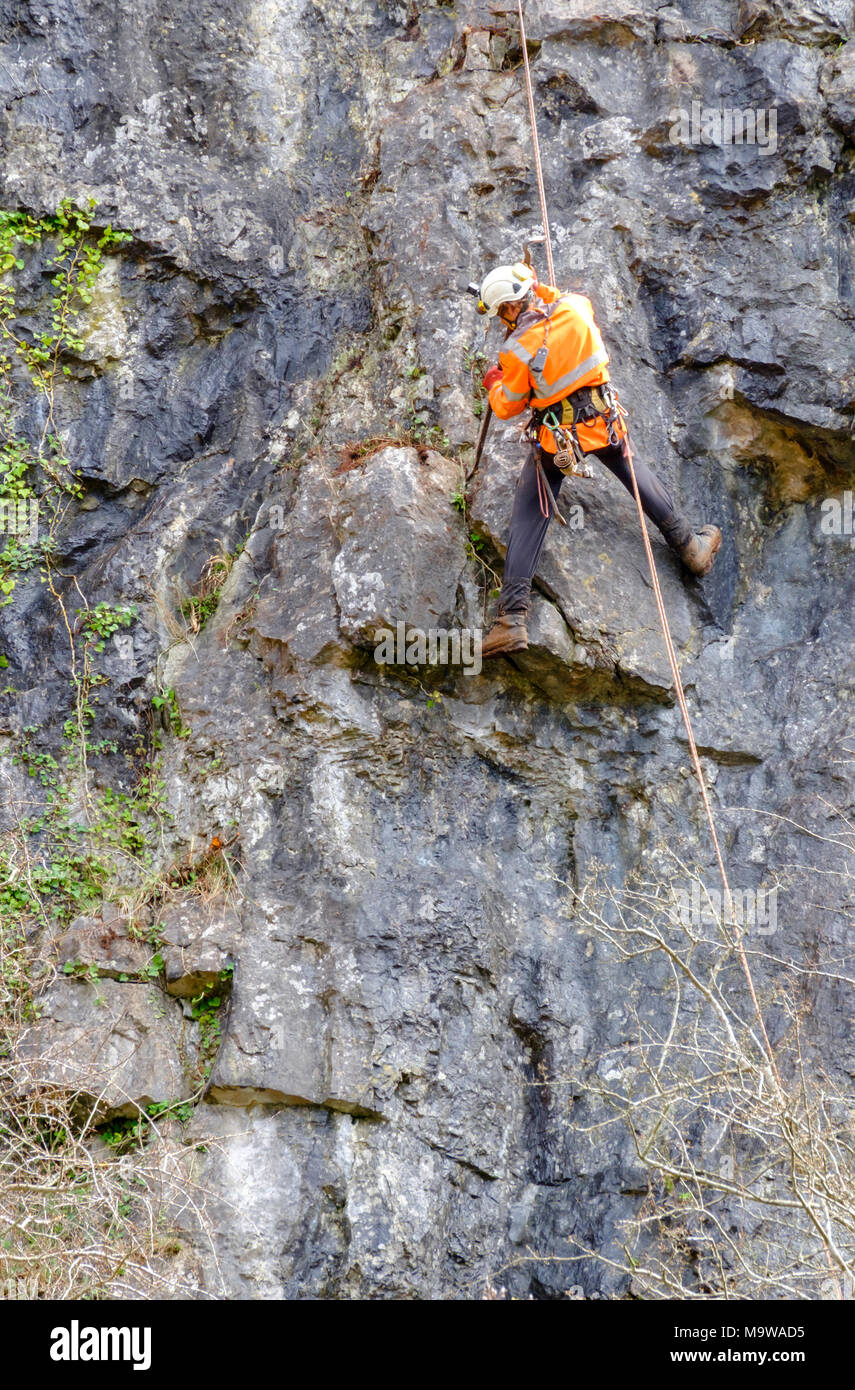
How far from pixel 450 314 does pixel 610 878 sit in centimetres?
344

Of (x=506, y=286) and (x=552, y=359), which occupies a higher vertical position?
(x=506, y=286)

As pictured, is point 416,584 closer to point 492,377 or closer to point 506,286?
point 492,377

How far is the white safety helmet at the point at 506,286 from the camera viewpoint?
636 centimetres

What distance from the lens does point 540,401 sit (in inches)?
256

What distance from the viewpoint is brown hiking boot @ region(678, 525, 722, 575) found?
706 centimetres

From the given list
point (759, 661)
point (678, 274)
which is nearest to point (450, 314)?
point (678, 274)

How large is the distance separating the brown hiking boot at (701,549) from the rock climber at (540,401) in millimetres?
640

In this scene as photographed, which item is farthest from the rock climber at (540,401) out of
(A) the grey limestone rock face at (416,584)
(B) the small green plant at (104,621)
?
(B) the small green plant at (104,621)

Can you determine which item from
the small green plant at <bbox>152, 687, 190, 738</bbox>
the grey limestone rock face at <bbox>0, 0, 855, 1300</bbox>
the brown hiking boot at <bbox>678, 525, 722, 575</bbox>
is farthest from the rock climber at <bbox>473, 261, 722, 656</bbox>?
the small green plant at <bbox>152, 687, 190, 738</bbox>

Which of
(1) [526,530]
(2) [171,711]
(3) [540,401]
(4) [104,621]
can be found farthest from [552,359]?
(4) [104,621]

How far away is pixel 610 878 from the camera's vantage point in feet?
22.7

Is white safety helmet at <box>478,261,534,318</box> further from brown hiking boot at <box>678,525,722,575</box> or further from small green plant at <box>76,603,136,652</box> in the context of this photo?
small green plant at <box>76,603,136,652</box>

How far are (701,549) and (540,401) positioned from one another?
1.27 m

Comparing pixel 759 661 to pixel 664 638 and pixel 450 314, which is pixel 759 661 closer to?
pixel 664 638
